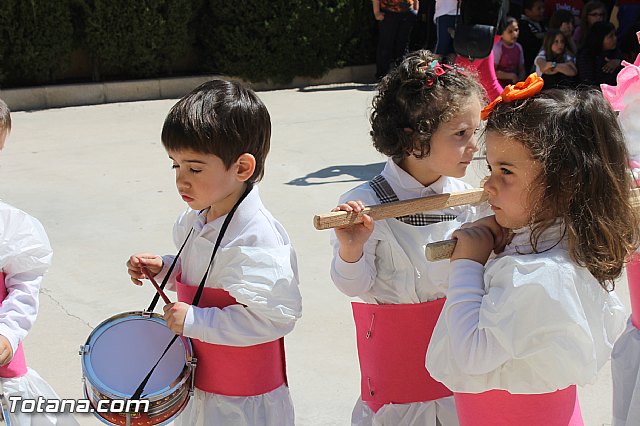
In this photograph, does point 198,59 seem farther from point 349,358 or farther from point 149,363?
point 149,363

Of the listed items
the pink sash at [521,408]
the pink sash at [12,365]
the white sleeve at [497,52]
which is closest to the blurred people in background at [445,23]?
the white sleeve at [497,52]

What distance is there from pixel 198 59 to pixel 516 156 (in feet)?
32.0

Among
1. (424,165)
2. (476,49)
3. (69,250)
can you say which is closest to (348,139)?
(476,49)

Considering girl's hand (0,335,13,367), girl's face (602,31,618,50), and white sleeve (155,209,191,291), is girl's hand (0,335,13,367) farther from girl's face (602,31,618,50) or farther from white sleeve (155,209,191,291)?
girl's face (602,31,618,50)

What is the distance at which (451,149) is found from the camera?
240 cm

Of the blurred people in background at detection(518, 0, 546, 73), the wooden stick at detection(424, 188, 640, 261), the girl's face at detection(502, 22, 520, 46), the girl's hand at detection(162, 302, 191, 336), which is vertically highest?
the wooden stick at detection(424, 188, 640, 261)

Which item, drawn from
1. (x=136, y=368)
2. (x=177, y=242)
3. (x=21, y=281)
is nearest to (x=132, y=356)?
(x=136, y=368)

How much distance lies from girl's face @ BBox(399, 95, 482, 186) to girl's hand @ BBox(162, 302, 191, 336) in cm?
72

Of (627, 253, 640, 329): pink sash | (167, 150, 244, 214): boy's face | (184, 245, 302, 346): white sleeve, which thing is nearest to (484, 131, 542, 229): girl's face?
(184, 245, 302, 346): white sleeve

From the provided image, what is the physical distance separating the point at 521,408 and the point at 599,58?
7718 millimetres

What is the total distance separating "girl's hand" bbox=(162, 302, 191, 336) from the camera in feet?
7.20

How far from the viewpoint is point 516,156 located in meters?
1.86

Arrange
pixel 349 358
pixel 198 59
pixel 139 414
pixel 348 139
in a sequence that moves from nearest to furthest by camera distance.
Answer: pixel 139 414 → pixel 349 358 → pixel 348 139 → pixel 198 59

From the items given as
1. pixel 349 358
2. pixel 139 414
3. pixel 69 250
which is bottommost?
pixel 69 250
